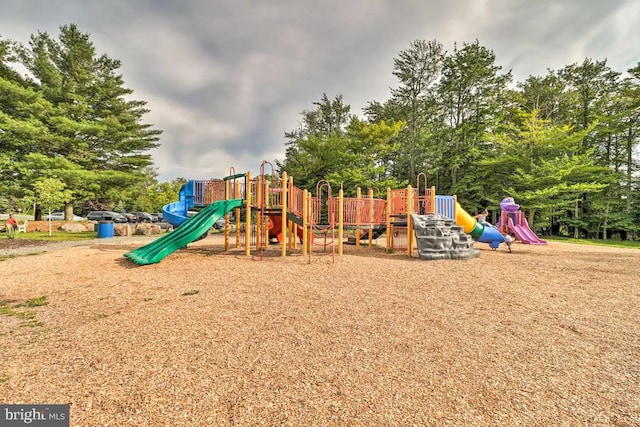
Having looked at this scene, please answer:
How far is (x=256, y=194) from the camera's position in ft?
33.4

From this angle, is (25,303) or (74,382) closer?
(74,382)

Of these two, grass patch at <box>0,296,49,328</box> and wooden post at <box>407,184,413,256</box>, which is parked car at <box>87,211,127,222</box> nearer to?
grass patch at <box>0,296,49,328</box>

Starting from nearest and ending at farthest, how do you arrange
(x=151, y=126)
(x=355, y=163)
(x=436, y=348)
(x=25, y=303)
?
(x=436, y=348) < (x=25, y=303) < (x=355, y=163) < (x=151, y=126)

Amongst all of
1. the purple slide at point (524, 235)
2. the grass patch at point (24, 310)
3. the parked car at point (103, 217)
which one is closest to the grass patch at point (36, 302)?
the grass patch at point (24, 310)

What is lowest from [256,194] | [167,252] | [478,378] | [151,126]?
[478,378]

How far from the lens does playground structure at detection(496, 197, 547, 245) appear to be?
51.5ft

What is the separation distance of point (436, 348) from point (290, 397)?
176 cm

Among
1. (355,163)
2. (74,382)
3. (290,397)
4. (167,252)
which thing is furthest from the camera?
(355,163)

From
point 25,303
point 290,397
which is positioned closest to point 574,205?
point 290,397

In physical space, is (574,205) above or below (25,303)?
above

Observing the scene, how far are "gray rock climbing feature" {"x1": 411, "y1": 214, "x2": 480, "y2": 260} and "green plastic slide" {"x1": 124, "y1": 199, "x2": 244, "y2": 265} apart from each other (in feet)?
20.3

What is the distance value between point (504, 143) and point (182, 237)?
25.8m

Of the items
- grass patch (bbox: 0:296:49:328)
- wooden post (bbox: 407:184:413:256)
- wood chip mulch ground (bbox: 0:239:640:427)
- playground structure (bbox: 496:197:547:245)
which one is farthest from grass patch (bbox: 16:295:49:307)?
playground structure (bbox: 496:197:547:245)

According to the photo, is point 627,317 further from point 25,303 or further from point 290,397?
point 25,303
